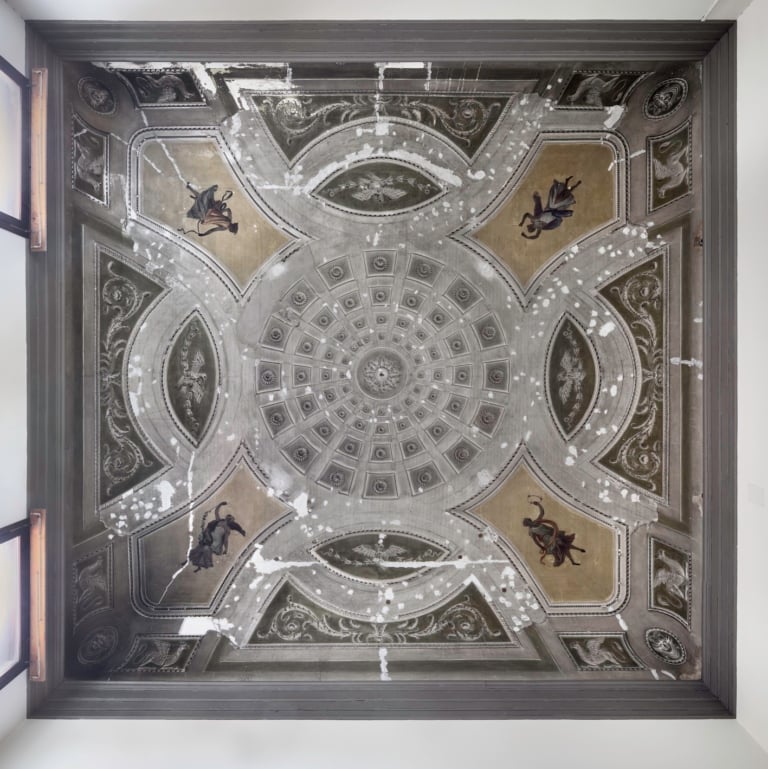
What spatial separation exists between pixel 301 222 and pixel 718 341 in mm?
6267

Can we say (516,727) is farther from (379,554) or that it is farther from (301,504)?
(301,504)

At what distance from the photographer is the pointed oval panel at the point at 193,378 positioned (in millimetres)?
7496

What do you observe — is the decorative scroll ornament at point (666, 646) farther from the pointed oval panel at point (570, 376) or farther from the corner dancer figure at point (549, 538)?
the pointed oval panel at point (570, 376)

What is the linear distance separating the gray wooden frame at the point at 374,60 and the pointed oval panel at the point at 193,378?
139 centimetres

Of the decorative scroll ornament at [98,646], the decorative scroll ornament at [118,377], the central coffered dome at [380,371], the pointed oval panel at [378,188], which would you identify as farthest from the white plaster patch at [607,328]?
the decorative scroll ornament at [98,646]

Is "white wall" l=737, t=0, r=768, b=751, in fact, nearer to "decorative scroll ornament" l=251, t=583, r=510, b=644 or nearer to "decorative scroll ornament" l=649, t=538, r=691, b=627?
"decorative scroll ornament" l=649, t=538, r=691, b=627

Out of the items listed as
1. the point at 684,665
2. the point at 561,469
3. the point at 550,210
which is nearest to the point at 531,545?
the point at 561,469

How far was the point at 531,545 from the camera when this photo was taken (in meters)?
7.65

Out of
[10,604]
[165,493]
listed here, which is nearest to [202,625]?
[165,493]

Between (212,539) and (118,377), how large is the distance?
300 centimetres

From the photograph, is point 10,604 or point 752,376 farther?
point 10,604

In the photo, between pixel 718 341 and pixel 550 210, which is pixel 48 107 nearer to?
pixel 550 210

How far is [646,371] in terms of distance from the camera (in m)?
7.15

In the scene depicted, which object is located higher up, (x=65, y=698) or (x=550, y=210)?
(x=550, y=210)
